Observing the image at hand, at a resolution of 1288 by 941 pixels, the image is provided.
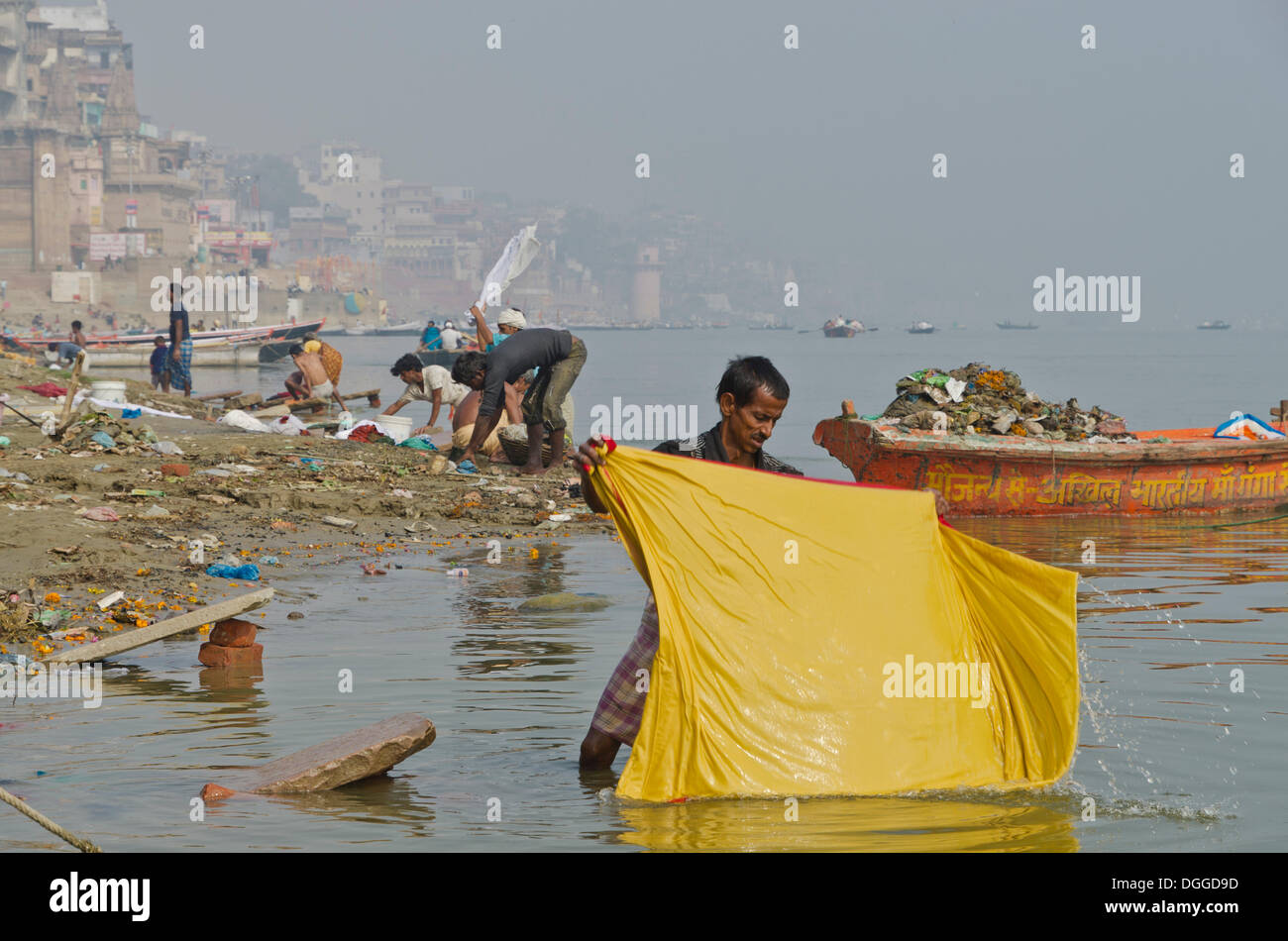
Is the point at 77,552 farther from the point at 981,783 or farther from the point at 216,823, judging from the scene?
the point at 981,783

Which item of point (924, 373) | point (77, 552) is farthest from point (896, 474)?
point (77, 552)

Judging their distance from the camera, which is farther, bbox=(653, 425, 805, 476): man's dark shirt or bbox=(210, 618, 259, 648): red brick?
bbox=(210, 618, 259, 648): red brick

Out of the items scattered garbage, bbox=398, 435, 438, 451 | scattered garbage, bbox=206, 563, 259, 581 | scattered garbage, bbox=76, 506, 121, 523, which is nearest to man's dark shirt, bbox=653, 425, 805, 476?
scattered garbage, bbox=206, 563, 259, 581

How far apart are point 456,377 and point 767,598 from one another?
32.1ft

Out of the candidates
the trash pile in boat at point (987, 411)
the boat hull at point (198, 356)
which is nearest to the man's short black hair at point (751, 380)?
the trash pile in boat at point (987, 411)

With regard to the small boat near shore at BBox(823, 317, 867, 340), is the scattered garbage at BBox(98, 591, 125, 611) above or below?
below

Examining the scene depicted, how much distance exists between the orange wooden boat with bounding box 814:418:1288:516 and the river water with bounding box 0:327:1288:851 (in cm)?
295

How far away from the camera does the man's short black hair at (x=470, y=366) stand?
14.0 metres

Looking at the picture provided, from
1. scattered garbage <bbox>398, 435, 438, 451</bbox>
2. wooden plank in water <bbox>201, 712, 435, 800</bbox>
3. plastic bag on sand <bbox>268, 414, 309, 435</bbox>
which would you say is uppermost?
plastic bag on sand <bbox>268, 414, 309, 435</bbox>

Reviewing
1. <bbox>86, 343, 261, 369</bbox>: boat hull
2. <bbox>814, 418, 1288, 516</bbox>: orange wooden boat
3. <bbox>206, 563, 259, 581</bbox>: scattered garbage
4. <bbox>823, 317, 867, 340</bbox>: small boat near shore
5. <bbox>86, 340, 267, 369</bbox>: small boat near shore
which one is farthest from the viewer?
<bbox>823, 317, 867, 340</bbox>: small boat near shore

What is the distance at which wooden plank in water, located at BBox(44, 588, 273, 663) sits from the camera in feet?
22.6

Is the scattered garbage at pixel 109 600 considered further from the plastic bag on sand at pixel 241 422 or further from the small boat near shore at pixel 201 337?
the small boat near shore at pixel 201 337

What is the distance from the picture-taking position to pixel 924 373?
15820mm

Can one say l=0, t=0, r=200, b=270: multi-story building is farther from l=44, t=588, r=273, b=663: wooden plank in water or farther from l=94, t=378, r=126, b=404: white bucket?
l=44, t=588, r=273, b=663: wooden plank in water
